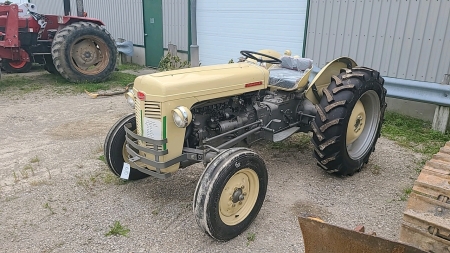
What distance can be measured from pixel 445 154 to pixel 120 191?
2887 millimetres

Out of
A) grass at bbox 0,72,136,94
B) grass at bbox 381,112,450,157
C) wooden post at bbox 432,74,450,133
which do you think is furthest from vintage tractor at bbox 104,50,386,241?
grass at bbox 0,72,136,94

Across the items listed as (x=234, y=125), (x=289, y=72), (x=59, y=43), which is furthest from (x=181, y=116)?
(x=59, y=43)

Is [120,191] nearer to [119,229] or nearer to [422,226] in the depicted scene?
[119,229]

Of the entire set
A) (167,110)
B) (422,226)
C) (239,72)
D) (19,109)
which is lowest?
(19,109)

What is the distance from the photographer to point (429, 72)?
5.58 m

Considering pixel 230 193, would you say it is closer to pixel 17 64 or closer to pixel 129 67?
pixel 17 64

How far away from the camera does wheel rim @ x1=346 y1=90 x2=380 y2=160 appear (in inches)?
159

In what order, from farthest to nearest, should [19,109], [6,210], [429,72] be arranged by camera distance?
[19,109] < [429,72] < [6,210]

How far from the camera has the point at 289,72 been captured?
14.4ft

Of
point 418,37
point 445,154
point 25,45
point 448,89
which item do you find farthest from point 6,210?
point 25,45

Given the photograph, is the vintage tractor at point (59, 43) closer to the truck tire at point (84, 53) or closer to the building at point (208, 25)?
the truck tire at point (84, 53)

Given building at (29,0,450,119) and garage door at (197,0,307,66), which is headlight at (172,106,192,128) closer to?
building at (29,0,450,119)

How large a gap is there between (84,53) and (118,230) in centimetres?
681

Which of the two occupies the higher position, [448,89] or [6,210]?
[448,89]
